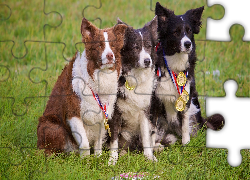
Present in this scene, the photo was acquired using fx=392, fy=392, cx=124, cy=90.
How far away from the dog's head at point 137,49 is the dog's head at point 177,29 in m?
0.31

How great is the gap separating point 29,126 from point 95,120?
71.8 inches

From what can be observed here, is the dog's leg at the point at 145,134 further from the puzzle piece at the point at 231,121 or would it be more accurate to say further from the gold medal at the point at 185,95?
the puzzle piece at the point at 231,121

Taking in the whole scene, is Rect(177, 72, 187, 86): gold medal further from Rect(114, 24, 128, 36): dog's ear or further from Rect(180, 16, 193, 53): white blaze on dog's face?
Rect(114, 24, 128, 36): dog's ear

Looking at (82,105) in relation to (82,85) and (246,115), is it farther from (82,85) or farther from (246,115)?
(246,115)

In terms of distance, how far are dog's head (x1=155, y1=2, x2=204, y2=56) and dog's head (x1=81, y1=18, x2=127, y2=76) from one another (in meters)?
0.91

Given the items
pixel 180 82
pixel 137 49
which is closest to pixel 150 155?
pixel 180 82

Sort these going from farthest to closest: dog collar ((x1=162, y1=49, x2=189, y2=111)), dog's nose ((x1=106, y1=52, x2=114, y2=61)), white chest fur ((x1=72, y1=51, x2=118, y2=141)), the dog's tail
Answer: the dog's tail, dog collar ((x1=162, y1=49, x2=189, y2=111)), white chest fur ((x1=72, y1=51, x2=118, y2=141)), dog's nose ((x1=106, y1=52, x2=114, y2=61))

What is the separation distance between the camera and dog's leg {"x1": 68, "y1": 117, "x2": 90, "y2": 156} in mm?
5930

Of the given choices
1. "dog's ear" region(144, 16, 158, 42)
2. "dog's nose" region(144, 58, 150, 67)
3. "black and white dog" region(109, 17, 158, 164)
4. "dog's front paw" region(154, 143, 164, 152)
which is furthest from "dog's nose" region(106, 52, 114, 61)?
"dog's front paw" region(154, 143, 164, 152)

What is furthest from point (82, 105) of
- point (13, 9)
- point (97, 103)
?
point (13, 9)

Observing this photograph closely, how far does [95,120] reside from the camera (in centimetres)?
606

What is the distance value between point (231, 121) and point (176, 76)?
1.32 m

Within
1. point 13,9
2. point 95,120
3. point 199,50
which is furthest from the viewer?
point 13,9

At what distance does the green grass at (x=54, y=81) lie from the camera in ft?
19.4
